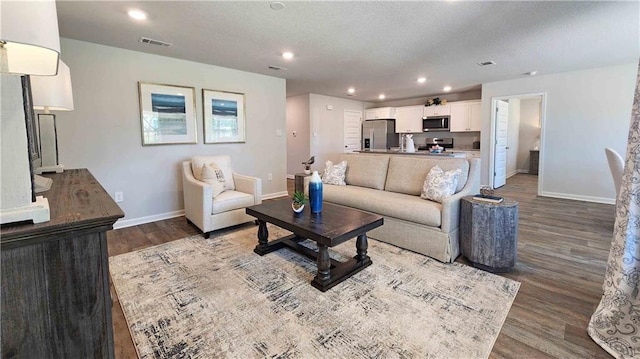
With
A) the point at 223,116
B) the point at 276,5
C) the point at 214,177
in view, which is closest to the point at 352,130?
the point at 223,116

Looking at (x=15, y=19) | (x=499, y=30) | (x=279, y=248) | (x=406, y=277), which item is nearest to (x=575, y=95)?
(x=499, y=30)

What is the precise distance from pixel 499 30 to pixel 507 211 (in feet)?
6.34

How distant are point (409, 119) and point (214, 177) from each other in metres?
5.74

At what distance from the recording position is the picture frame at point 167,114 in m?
3.93

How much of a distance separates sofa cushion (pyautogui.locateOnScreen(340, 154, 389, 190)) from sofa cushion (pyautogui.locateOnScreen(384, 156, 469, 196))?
0.09 metres

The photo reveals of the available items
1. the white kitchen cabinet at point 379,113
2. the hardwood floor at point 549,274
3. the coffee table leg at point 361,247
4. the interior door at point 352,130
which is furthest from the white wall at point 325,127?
the coffee table leg at point 361,247

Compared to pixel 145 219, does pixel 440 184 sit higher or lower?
higher

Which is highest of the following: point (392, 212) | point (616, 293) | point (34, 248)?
point (34, 248)

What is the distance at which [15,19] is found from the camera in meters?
0.77

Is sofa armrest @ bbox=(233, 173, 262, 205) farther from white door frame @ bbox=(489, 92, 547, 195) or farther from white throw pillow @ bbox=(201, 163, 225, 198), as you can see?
white door frame @ bbox=(489, 92, 547, 195)

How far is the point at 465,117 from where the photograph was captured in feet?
22.4

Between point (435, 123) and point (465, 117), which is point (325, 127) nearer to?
point (435, 123)

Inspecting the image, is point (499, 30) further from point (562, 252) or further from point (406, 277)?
point (406, 277)

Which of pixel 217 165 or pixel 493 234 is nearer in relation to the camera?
pixel 493 234
